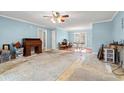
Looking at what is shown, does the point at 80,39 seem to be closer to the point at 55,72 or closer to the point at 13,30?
the point at 13,30

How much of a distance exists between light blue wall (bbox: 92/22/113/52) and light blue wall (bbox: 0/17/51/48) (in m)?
4.44

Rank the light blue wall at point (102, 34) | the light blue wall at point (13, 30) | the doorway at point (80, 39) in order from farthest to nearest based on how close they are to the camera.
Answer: the doorway at point (80, 39) < the light blue wall at point (102, 34) < the light blue wall at point (13, 30)

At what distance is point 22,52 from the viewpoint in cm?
740

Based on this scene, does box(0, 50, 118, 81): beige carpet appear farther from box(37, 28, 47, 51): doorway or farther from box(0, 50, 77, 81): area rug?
box(37, 28, 47, 51): doorway

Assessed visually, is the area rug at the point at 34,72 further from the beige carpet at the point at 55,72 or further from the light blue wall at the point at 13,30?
the light blue wall at the point at 13,30

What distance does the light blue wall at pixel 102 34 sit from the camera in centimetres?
783

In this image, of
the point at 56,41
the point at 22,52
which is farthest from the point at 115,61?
the point at 56,41

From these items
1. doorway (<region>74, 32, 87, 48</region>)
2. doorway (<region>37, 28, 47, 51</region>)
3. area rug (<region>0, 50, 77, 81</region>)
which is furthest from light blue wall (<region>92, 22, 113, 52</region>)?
doorway (<region>74, 32, 87, 48</region>)

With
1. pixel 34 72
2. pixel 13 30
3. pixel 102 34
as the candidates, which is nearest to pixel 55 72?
pixel 34 72

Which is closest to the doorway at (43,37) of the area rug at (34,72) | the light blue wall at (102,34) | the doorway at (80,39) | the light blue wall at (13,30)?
the light blue wall at (13,30)

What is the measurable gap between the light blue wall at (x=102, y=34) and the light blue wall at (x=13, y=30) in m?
4.44

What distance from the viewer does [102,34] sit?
26.8 feet

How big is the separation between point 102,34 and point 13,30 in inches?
214

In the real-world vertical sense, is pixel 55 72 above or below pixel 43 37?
below
